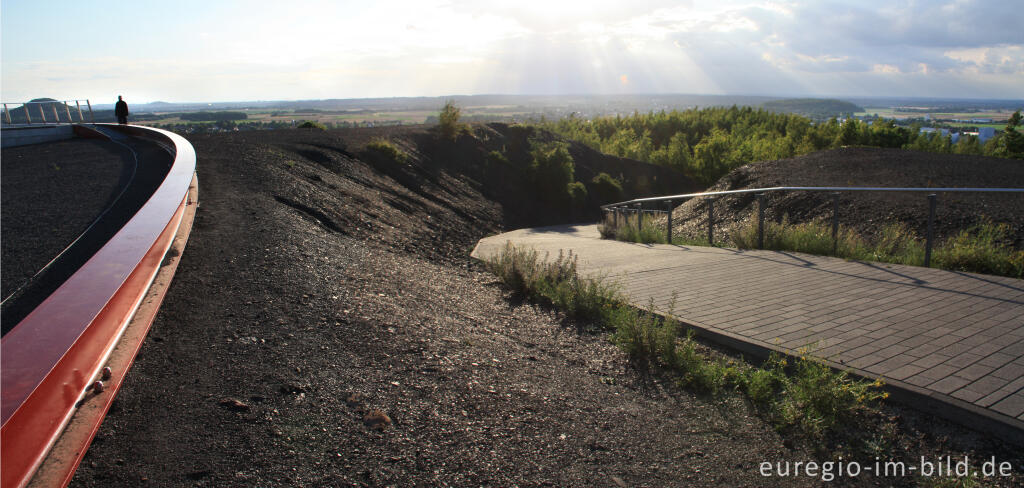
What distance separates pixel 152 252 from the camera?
13.5 ft

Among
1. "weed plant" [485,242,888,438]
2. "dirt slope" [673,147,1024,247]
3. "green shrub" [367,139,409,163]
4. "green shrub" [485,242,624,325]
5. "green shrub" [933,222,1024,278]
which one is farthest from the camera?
"green shrub" [367,139,409,163]

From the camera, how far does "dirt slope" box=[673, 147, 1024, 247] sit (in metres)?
12.4

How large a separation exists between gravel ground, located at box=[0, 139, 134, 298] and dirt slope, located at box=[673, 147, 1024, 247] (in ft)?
42.1

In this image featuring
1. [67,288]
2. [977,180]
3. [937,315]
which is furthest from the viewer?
[977,180]

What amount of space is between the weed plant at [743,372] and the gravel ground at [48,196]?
605 centimetres

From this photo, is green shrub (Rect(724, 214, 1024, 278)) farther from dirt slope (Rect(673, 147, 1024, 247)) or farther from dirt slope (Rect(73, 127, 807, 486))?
dirt slope (Rect(73, 127, 807, 486))

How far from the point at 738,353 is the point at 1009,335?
2123 mm

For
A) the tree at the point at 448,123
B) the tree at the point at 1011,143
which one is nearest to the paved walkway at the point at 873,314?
the tree at the point at 448,123

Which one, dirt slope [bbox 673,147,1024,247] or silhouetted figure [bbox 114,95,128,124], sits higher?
silhouetted figure [bbox 114,95,128,124]

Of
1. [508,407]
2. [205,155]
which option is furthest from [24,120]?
[508,407]

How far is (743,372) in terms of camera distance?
4.48 metres

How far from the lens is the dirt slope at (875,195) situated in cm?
1241

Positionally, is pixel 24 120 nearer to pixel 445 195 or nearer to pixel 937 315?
pixel 445 195

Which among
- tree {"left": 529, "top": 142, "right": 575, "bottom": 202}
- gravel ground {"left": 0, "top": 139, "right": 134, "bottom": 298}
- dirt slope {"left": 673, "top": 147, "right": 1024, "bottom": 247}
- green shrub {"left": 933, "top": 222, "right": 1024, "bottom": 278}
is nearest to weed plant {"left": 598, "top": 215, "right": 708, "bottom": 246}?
dirt slope {"left": 673, "top": 147, "right": 1024, "bottom": 247}
